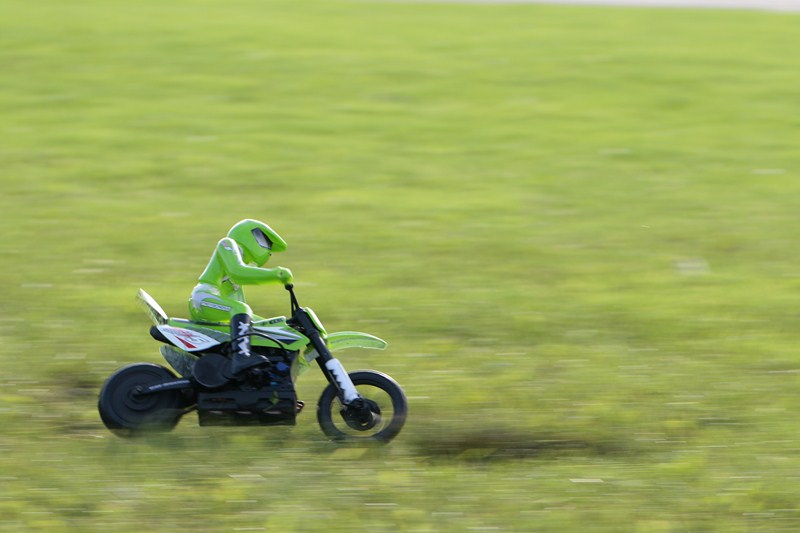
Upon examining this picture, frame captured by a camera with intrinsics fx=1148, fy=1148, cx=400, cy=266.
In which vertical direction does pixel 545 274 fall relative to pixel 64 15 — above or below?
below

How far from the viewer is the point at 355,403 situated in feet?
23.8

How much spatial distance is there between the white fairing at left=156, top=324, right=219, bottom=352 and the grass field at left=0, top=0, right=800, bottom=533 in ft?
1.96

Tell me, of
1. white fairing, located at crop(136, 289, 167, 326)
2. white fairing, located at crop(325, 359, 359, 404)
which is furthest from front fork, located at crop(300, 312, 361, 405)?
white fairing, located at crop(136, 289, 167, 326)

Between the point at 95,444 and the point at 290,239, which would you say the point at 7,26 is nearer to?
the point at 290,239

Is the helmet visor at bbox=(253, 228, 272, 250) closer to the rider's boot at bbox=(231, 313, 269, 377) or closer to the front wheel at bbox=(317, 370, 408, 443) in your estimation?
the rider's boot at bbox=(231, 313, 269, 377)

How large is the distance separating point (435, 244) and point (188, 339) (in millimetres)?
5125

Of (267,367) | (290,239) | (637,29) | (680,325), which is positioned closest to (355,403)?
(267,367)

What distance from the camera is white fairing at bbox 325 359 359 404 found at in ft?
23.8

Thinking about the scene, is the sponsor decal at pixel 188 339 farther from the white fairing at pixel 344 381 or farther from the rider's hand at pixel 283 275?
the white fairing at pixel 344 381

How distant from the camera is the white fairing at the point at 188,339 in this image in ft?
23.6

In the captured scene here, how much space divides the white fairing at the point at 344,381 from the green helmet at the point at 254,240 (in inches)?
31.2

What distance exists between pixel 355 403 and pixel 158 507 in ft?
4.80

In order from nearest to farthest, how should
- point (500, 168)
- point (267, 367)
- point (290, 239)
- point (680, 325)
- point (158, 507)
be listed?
point (158, 507), point (267, 367), point (680, 325), point (290, 239), point (500, 168)

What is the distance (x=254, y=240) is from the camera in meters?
7.36
